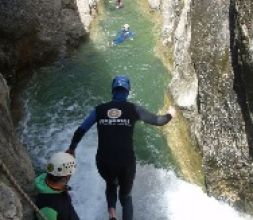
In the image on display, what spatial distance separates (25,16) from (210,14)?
5478 millimetres

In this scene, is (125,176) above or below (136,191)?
above

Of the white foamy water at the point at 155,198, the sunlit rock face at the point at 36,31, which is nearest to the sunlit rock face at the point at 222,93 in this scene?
the white foamy water at the point at 155,198

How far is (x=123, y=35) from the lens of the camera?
1423 cm

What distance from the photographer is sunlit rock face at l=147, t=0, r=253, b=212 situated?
8.52 meters

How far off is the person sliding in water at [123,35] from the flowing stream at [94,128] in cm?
16

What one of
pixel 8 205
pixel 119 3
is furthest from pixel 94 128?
pixel 119 3

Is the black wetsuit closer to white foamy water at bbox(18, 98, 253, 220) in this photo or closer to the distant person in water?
white foamy water at bbox(18, 98, 253, 220)

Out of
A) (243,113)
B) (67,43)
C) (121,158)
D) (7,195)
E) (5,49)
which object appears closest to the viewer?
(7,195)

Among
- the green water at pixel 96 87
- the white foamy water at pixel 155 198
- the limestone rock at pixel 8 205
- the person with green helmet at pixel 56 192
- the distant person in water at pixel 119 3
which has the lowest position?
the white foamy water at pixel 155 198

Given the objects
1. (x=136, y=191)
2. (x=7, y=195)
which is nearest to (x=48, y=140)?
(x=136, y=191)

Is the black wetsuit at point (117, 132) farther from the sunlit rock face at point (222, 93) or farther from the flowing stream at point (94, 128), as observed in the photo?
the sunlit rock face at point (222, 93)

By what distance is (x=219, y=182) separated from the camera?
9.36 m

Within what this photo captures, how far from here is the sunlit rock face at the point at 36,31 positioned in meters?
12.9

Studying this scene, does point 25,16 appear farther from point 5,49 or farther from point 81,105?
point 81,105
